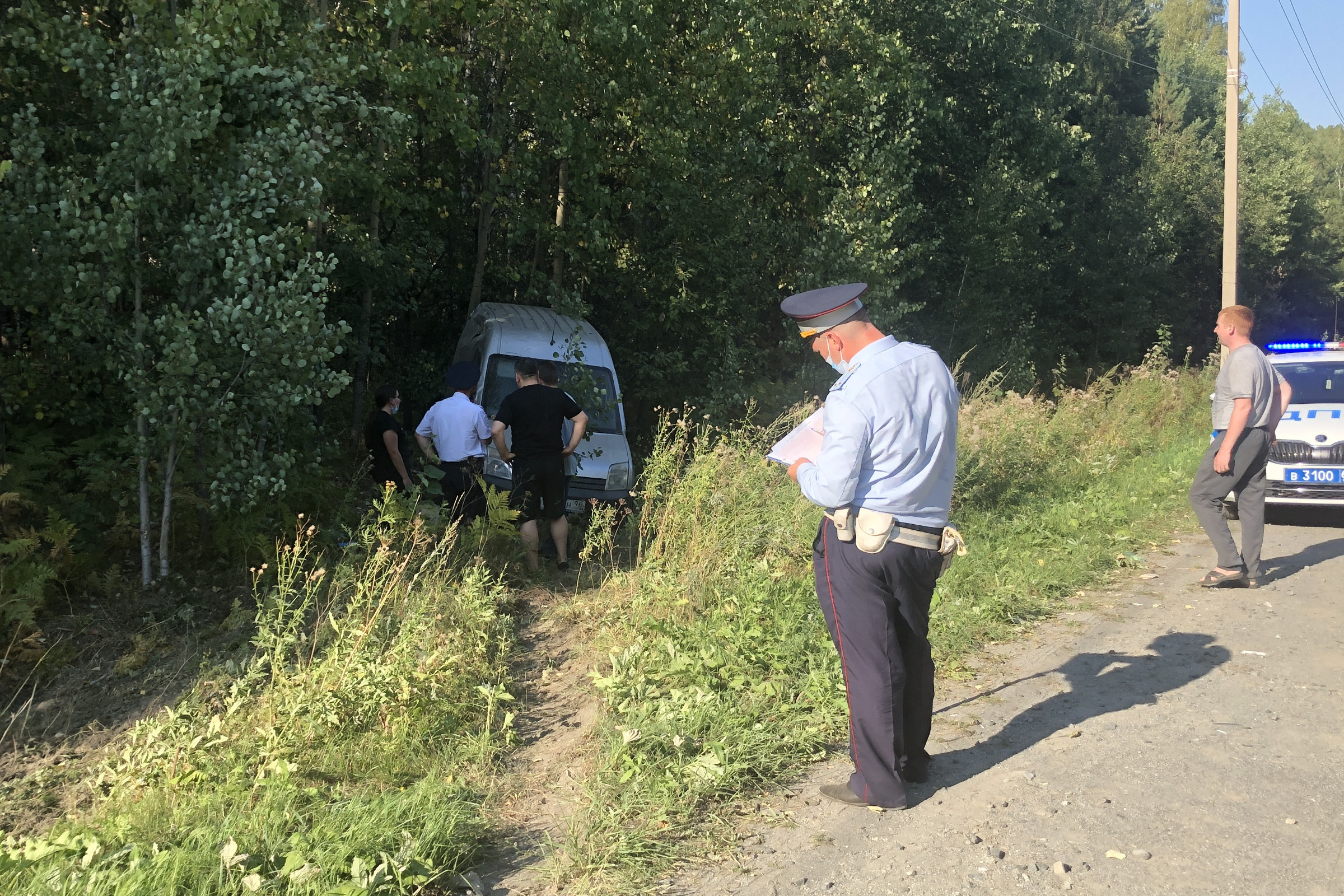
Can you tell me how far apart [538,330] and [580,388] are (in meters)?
1.24

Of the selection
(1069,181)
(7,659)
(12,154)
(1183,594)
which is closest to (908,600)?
(1183,594)

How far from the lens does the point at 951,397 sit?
3.71 m

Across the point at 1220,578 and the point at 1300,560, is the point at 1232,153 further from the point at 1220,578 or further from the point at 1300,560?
the point at 1220,578

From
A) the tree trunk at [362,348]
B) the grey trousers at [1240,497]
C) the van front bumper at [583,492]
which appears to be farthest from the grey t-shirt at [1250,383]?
the tree trunk at [362,348]

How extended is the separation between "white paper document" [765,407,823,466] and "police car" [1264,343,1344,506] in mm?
7567


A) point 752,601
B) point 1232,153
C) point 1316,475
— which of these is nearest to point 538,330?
point 752,601

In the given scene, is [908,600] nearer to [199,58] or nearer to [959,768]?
[959,768]

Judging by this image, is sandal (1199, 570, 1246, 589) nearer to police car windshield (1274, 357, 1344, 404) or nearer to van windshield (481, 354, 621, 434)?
police car windshield (1274, 357, 1344, 404)

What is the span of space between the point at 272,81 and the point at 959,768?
6.32 meters

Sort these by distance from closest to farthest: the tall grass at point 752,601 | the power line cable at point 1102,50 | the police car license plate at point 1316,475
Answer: the tall grass at point 752,601, the police car license plate at point 1316,475, the power line cable at point 1102,50

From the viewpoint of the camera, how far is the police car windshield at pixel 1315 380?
10.3m

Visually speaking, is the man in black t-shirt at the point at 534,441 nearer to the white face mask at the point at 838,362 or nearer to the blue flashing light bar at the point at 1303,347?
the white face mask at the point at 838,362

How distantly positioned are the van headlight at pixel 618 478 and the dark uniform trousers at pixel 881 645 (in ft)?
21.9

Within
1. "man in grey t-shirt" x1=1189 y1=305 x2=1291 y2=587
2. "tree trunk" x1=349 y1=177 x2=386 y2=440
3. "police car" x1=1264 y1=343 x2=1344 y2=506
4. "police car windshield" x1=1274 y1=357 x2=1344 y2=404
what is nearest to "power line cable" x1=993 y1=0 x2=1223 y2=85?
"police car windshield" x1=1274 y1=357 x2=1344 y2=404
